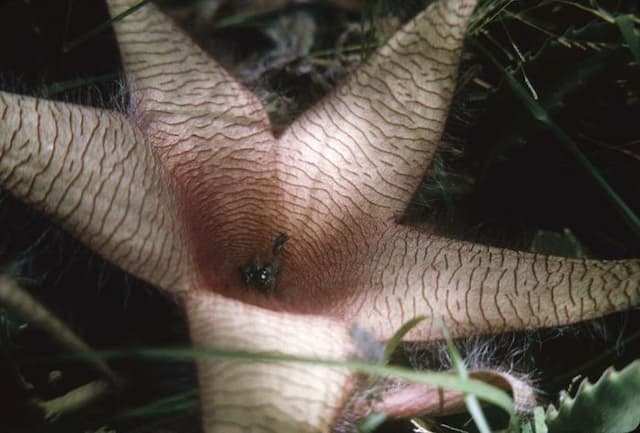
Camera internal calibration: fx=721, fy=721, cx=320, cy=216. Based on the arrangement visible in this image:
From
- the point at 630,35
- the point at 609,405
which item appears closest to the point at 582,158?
the point at 630,35

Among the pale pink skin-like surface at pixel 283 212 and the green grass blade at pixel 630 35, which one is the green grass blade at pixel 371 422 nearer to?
the pale pink skin-like surface at pixel 283 212

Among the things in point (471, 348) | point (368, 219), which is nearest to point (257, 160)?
point (368, 219)

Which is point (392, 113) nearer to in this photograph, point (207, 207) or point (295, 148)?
point (295, 148)

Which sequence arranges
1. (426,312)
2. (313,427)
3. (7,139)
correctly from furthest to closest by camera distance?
(426,312), (7,139), (313,427)

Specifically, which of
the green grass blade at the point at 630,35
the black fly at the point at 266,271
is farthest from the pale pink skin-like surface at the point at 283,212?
the green grass blade at the point at 630,35

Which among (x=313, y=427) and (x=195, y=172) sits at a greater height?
(x=195, y=172)

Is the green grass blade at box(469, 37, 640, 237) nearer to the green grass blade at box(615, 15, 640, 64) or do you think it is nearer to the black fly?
the green grass blade at box(615, 15, 640, 64)
